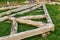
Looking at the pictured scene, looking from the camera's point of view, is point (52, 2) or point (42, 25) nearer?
point (42, 25)

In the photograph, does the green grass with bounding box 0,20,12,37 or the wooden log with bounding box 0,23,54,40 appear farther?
the green grass with bounding box 0,20,12,37

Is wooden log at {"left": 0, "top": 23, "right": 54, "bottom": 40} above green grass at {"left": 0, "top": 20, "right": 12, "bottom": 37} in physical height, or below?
above

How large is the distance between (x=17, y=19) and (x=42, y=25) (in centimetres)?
123

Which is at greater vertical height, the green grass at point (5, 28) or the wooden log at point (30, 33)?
the wooden log at point (30, 33)

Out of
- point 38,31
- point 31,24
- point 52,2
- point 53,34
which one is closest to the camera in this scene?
point 38,31

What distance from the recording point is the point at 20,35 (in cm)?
515

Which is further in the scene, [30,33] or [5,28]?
[5,28]

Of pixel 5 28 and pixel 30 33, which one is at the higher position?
pixel 30 33

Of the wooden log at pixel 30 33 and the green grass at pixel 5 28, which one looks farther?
the green grass at pixel 5 28

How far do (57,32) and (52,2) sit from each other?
5114mm

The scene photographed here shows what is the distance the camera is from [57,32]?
20.6 feet

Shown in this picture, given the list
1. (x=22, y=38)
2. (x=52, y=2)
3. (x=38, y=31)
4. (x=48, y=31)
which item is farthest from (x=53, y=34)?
(x=52, y=2)

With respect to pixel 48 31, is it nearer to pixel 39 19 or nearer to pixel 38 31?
pixel 38 31

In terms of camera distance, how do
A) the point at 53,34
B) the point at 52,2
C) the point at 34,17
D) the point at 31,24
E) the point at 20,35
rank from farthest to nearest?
the point at 52,2 → the point at 34,17 → the point at 31,24 → the point at 53,34 → the point at 20,35
